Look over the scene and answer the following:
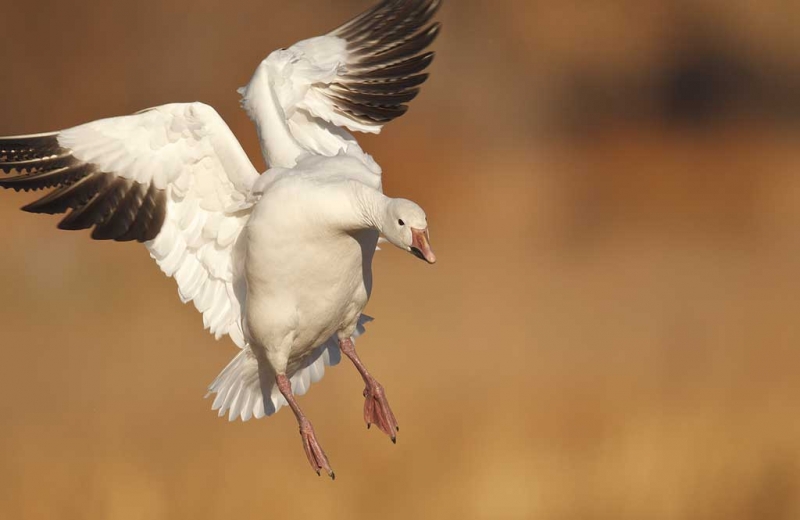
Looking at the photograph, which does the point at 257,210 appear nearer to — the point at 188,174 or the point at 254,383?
the point at 188,174

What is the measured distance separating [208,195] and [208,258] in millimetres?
295

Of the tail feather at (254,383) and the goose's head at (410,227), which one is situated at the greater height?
the goose's head at (410,227)

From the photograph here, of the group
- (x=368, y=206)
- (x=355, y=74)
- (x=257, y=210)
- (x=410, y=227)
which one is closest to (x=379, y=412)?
(x=257, y=210)

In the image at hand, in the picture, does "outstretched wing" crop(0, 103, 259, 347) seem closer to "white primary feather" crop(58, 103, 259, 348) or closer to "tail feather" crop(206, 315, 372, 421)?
"white primary feather" crop(58, 103, 259, 348)

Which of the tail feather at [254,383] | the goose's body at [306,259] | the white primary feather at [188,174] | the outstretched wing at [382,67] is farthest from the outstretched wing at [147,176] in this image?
the outstretched wing at [382,67]

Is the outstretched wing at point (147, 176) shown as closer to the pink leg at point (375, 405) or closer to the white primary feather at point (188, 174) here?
the white primary feather at point (188, 174)

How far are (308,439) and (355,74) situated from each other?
1.66 m

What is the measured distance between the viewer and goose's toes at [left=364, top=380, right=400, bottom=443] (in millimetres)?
6078

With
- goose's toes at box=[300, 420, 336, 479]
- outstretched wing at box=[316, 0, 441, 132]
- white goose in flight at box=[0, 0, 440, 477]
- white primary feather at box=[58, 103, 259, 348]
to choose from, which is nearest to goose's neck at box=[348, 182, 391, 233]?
white goose in flight at box=[0, 0, 440, 477]

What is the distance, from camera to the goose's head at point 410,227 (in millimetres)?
4996

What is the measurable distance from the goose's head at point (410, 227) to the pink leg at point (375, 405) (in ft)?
3.77

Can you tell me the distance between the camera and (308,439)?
5.88 meters

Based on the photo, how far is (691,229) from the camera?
10.0 meters

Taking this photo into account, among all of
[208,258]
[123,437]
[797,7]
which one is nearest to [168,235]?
[208,258]
